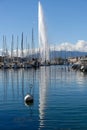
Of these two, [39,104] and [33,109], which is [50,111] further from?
[39,104]

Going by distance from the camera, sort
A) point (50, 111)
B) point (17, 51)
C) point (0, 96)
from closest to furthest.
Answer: point (50, 111)
point (0, 96)
point (17, 51)

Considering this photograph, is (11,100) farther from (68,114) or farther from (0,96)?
(68,114)

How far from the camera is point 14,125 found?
2219cm

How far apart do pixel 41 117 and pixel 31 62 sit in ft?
355

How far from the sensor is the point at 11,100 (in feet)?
111

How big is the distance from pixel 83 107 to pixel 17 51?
10165cm

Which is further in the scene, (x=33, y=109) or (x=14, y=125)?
(x=33, y=109)

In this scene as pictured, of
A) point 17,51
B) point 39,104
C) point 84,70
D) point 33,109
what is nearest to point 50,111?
point 33,109

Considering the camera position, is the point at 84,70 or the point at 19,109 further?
the point at 84,70

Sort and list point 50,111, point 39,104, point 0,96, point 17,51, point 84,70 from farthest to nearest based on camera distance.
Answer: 1. point 17,51
2. point 84,70
3. point 0,96
4. point 39,104
5. point 50,111

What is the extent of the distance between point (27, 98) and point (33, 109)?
3.70 meters

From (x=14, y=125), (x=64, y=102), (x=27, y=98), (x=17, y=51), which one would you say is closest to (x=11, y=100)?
(x=27, y=98)

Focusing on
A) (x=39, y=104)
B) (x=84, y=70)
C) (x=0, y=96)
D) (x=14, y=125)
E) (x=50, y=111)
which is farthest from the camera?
(x=84, y=70)

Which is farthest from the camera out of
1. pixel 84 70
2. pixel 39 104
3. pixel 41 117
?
pixel 84 70
